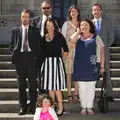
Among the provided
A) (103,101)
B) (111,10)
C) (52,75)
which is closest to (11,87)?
(52,75)

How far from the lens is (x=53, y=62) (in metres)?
7.05

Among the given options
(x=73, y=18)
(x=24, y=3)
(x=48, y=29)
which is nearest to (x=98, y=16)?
(x=73, y=18)

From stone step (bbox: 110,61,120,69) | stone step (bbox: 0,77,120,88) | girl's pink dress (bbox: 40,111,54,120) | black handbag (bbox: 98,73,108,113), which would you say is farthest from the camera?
stone step (bbox: 110,61,120,69)

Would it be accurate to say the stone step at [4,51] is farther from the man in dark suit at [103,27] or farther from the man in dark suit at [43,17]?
the man in dark suit at [103,27]

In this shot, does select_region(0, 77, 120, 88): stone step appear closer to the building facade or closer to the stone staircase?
the stone staircase

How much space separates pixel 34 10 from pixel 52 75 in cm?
564

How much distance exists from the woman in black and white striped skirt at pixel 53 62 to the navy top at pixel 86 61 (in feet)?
0.82

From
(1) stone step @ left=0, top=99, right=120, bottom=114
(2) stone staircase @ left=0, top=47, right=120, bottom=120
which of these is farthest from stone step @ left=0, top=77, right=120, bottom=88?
(1) stone step @ left=0, top=99, right=120, bottom=114

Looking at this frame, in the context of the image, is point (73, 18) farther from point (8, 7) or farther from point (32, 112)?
point (8, 7)

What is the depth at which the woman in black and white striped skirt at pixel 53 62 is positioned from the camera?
705 centimetres

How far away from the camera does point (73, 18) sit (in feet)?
24.4

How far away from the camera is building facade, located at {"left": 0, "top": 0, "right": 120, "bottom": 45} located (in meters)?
12.3

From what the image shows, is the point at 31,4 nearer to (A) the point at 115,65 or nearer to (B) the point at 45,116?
(A) the point at 115,65

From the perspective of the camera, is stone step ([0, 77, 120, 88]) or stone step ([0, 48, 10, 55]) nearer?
stone step ([0, 77, 120, 88])
